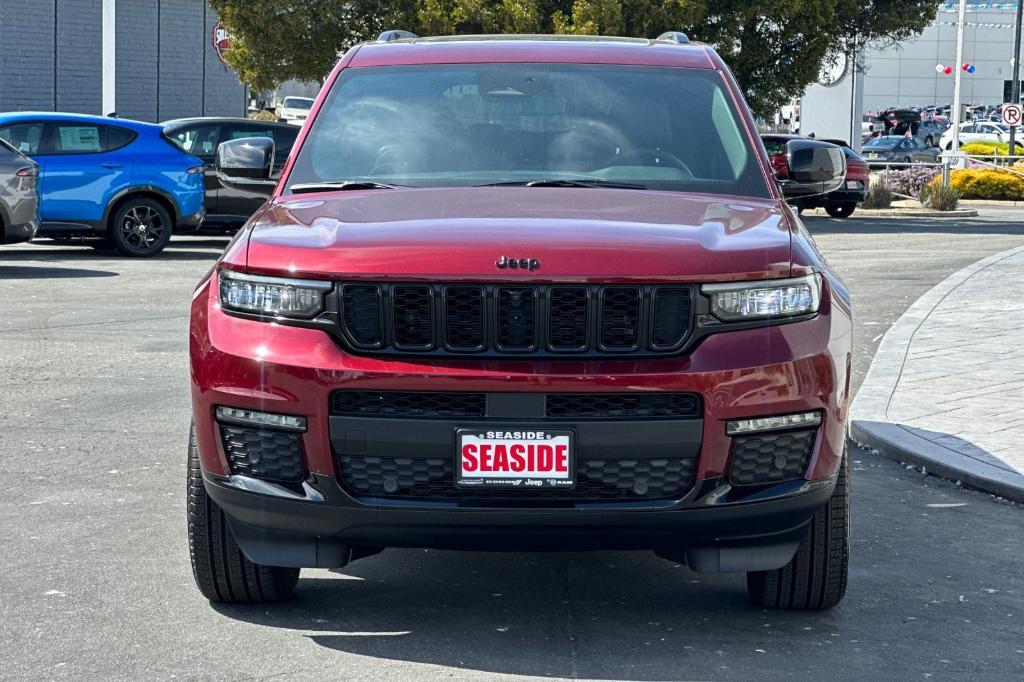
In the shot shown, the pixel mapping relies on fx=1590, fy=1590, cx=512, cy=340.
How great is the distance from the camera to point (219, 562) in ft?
16.4

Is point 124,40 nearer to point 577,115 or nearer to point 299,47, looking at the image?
point 299,47

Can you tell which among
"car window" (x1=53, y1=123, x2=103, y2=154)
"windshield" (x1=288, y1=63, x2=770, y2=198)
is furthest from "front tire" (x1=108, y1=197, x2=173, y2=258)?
"windshield" (x1=288, y1=63, x2=770, y2=198)

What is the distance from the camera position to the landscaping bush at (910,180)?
38.8 m

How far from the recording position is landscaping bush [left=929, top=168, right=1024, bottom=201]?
40812 millimetres

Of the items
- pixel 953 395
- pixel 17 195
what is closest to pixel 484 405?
pixel 953 395

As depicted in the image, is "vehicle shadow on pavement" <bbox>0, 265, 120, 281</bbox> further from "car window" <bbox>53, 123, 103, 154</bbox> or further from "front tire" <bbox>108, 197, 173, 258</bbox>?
"car window" <bbox>53, 123, 103, 154</bbox>

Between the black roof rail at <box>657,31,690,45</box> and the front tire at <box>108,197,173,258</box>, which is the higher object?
the black roof rail at <box>657,31,690,45</box>

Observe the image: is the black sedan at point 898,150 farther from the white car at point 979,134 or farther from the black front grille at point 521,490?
the black front grille at point 521,490

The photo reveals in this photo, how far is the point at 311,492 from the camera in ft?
14.7

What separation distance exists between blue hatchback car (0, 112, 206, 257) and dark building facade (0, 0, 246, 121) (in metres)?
18.0

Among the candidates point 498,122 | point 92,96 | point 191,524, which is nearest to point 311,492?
point 191,524

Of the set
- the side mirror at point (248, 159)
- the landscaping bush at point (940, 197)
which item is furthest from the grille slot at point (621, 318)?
the landscaping bush at point (940, 197)

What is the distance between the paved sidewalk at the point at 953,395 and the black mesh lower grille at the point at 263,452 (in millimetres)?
3862

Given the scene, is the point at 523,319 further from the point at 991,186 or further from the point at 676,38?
the point at 991,186
